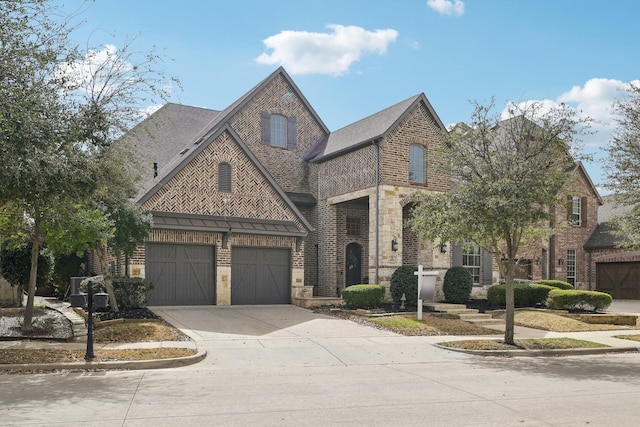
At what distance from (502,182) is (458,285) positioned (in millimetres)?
10299

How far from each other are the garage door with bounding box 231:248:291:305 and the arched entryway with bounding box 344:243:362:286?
4.71m

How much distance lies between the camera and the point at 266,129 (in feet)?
87.5

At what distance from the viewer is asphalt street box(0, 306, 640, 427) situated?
23.5ft

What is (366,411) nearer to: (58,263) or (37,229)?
(37,229)

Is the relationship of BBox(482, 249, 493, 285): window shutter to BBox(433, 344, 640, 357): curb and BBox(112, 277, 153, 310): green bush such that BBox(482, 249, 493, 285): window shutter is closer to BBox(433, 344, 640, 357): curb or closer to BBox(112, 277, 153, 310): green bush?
BBox(433, 344, 640, 357): curb

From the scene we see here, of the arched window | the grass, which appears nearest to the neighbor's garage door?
the grass

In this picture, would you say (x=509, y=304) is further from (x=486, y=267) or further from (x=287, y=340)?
(x=486, y=267)

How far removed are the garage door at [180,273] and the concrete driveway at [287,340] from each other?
0.71m

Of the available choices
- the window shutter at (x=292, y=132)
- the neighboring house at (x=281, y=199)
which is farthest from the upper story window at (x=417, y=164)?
the window shutter at (x=292, y=132)

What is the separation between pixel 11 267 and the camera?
19.1 metres

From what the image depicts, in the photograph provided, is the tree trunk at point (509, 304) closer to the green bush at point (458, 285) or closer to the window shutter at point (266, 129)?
the green bush at point (458, 285)

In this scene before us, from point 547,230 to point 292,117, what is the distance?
14767mm

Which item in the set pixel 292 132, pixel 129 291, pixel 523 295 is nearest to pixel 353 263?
pixel 292 132

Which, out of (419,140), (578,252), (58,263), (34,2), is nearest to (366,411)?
(34,2)
